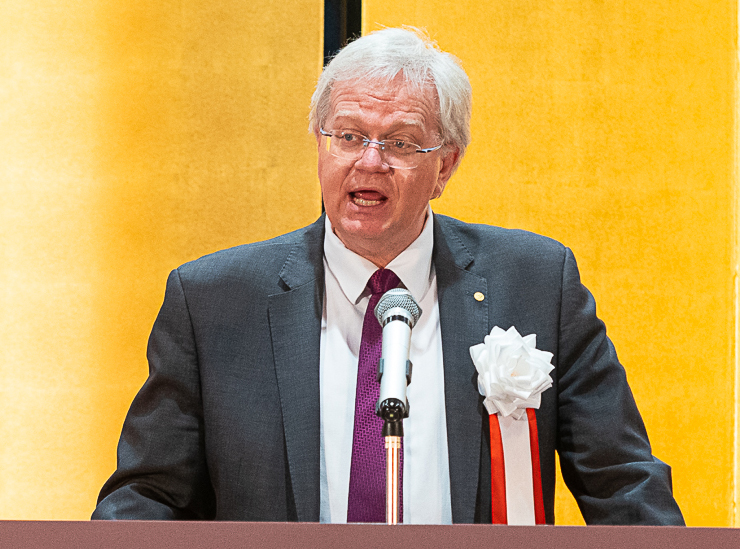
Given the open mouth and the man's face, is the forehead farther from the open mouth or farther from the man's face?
the open mouth

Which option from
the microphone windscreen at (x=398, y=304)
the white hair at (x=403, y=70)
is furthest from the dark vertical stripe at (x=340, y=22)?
the microphone windscreen at (x=398, y=304)

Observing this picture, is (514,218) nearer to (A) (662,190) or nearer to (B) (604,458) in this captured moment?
(A) (662,190)

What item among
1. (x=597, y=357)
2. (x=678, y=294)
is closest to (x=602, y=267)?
(x=678, y=294)

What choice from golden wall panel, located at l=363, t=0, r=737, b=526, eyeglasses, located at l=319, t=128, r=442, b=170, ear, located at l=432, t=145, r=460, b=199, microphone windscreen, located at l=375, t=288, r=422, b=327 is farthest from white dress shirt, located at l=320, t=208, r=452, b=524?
golden wall panel, located at l=363, t=0, r=737, b=526

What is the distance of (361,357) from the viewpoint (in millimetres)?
1742

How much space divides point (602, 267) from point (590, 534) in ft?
6.84

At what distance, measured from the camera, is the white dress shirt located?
167cm

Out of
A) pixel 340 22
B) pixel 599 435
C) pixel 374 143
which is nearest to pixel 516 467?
pixel 599 435

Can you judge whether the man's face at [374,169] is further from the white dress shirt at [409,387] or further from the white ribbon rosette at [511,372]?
the white ribbon rosette at [511,372]

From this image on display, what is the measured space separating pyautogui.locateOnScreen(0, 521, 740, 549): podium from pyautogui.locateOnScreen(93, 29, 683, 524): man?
2.65 feet

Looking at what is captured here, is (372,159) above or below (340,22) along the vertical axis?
below

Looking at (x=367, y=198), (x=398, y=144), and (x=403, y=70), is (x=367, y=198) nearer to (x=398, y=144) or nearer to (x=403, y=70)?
(x=398, y=144)

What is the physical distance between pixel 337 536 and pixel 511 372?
33.9 inches

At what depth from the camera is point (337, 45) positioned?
2750mm
